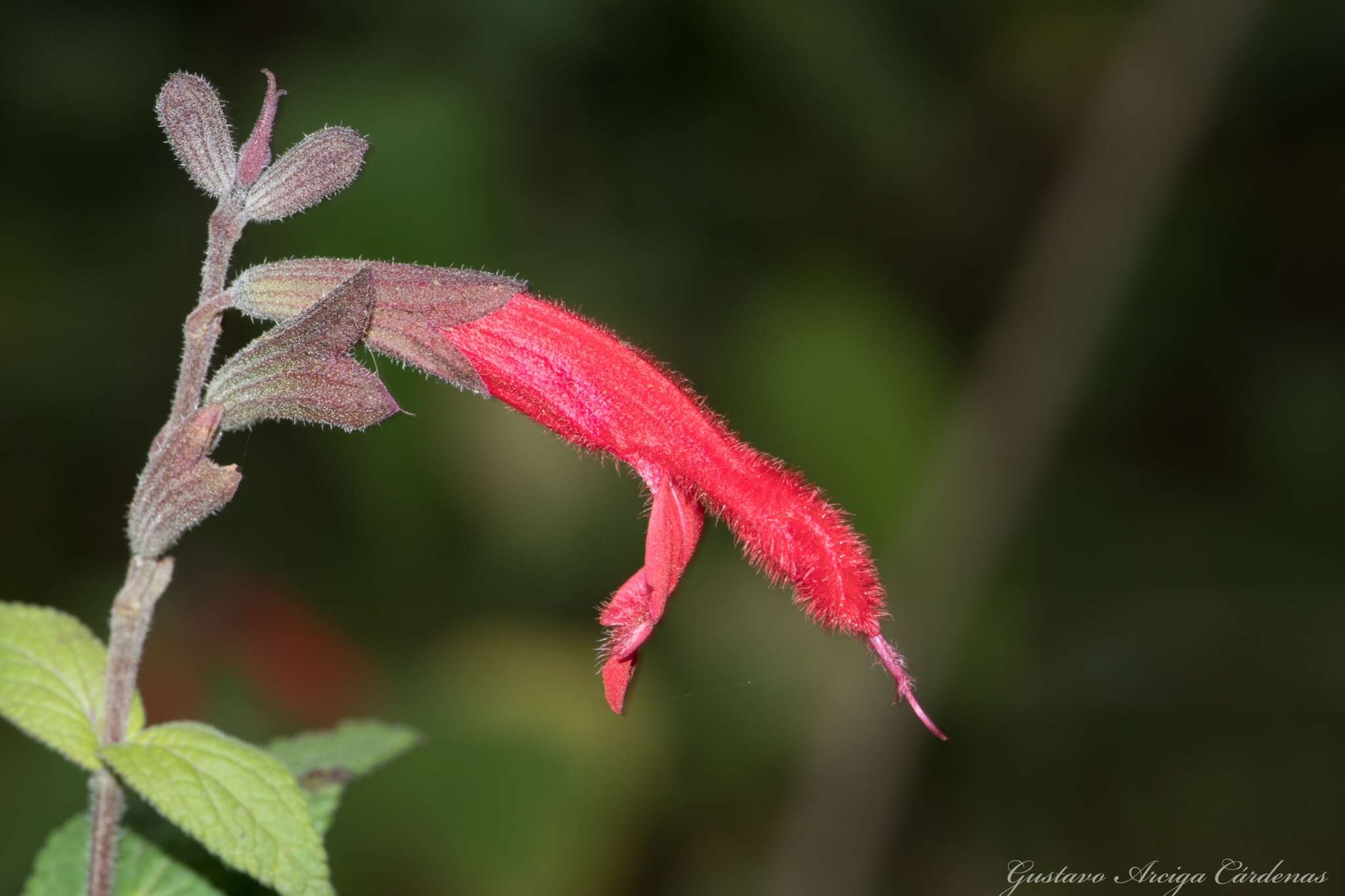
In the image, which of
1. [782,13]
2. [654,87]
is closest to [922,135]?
[782,13]

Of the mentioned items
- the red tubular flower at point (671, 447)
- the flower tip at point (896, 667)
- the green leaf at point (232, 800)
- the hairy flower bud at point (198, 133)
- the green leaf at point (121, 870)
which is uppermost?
the hairy flower bud at point (198, 133)

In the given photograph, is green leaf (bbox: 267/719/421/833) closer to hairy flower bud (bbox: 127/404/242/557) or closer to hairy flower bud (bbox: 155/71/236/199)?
hairy flower bud (bbox: 127/404/242/557)

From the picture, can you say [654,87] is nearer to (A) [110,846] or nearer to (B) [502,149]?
(B) [502,149]

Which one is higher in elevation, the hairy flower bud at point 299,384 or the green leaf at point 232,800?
the hairy flower bud at point 299,384

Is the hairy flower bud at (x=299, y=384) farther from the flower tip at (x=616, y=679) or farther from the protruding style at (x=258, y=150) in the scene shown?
the flower tip at (x=616, y=679)

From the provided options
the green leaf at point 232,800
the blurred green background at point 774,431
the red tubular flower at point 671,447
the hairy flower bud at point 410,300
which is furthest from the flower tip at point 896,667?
the blurred green background at point 774,431

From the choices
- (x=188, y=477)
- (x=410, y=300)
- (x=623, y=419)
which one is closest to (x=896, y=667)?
(x=623, y=419)

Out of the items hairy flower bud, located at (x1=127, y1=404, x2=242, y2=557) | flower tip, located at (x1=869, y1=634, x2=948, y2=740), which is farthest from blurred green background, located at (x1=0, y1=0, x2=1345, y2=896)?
hairy flower bud, located at (x1=127, y1=404, x2=242, y2=557)
